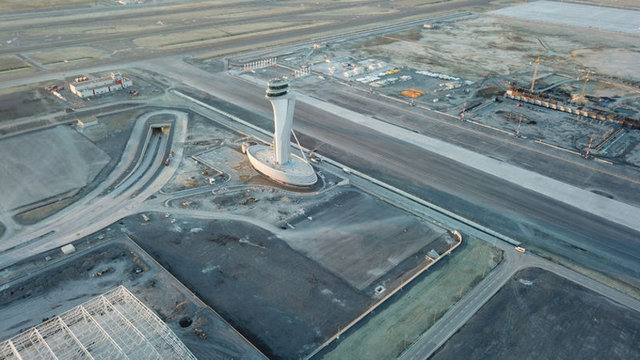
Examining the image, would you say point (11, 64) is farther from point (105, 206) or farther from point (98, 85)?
point (105, 206)

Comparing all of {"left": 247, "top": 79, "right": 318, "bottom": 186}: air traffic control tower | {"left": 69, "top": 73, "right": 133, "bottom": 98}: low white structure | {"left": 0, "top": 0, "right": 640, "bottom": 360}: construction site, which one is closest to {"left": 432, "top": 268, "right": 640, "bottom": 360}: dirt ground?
{"left": 0, "top": 0, "right": 640, "bottom": 360}: construction site

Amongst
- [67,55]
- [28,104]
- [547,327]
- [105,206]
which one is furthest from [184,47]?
[547,327]

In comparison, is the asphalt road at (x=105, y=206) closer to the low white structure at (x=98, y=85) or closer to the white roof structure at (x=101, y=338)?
the white roof structure at (x=101, y=338)

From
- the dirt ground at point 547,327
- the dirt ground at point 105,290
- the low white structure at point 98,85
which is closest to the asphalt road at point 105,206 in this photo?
the dirt ground at point 105,290

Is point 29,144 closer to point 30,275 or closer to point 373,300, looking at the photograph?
point 30,275

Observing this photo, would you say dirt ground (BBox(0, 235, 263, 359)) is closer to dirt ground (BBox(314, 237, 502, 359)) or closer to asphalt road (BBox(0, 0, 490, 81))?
dirt ground (BBox(314, 237, 502, 359))
